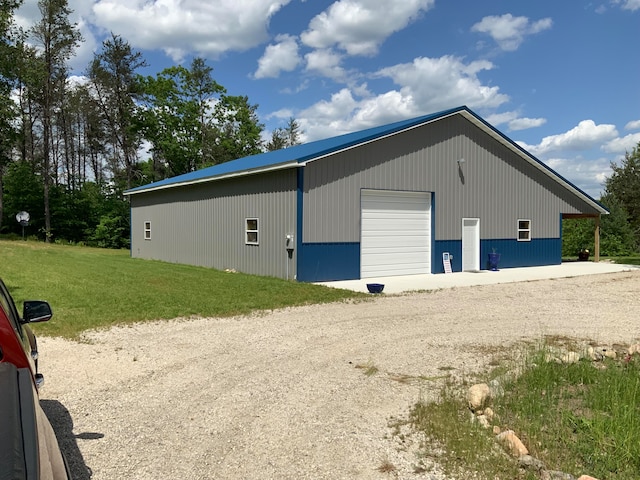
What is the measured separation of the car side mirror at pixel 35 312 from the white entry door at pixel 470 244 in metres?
16.0

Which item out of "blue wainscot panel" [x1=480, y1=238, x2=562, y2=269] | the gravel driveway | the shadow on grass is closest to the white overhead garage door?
"blue wainscot panel" [x1=480, y1=238, x2=562, y2=269]

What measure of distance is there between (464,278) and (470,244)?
297 cm

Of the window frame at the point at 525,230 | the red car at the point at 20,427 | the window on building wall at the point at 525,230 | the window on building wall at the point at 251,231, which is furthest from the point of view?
the window on building wall at the point at 525,230

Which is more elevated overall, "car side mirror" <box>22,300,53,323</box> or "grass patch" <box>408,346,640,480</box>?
"car side mirror" <box>22,300,53,323</box>

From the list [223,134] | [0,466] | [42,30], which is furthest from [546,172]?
[42,30]

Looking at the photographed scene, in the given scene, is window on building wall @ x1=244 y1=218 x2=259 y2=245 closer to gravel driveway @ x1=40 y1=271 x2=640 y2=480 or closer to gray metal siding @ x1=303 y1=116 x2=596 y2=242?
gray metal siding @ x1=303 y1=116 x2=596 y2=242

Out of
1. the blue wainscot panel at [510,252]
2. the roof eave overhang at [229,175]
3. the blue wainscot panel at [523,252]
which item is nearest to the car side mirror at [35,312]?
the roof eave overhang at [229,175]

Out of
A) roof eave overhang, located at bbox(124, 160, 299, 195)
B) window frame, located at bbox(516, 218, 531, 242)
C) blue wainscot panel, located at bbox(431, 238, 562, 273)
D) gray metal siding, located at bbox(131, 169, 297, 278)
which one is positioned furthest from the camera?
window frame, located at bbox(516, 218, 531, 242)

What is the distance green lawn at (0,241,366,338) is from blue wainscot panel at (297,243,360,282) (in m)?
0.87

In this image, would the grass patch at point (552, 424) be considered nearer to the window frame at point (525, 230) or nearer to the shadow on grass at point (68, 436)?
the shadow on grass at point (68, 436)

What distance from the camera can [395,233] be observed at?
635 inches

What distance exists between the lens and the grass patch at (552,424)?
328 centimetres

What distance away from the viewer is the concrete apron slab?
13.3 meters

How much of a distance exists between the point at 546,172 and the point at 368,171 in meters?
9.35
